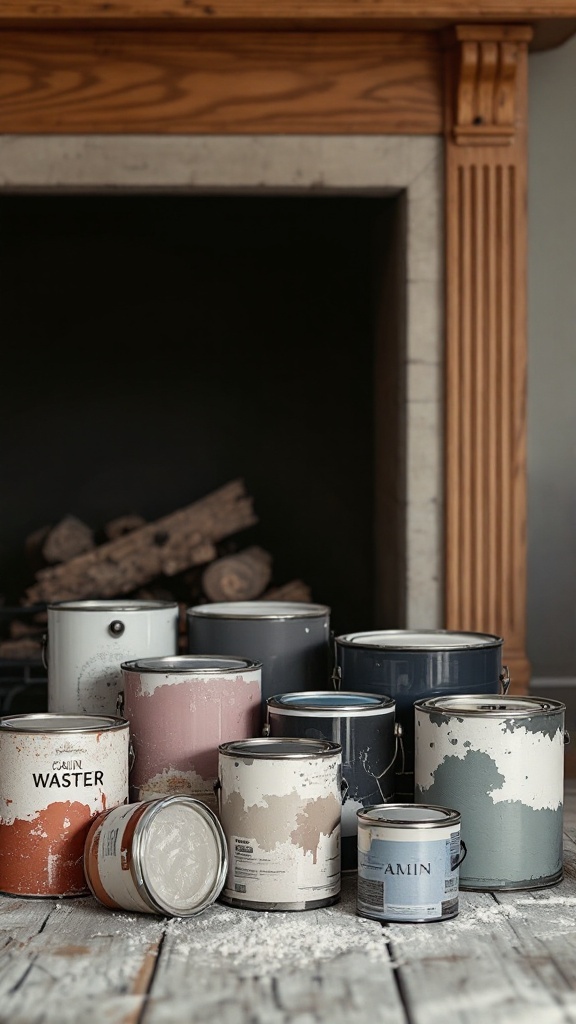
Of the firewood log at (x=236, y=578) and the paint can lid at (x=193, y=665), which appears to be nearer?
the paint can lid at (x=193, y=665)

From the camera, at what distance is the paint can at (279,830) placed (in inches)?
85.3

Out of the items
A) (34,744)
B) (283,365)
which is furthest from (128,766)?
(283,365)

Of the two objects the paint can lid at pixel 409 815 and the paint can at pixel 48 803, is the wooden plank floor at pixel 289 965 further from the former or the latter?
the paint can lid at pixel 409 815

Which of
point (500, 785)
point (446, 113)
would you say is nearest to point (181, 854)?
point (500, 785)

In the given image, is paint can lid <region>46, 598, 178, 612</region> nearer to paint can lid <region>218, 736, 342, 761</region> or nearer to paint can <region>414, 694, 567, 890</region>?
paint can lid <region>218, 736, 342, 761</region>

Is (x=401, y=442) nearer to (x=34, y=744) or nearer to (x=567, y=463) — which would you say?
(x=567, y=463)


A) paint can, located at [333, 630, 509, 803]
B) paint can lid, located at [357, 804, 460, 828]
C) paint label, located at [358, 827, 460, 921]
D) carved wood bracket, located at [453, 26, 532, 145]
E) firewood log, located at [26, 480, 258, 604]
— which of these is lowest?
paint label, located at [358, 827, 460, 921]

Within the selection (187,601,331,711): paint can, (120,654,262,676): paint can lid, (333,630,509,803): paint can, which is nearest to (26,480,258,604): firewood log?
(187,601,331,711): paint can

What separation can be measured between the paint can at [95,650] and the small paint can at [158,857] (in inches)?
20.9

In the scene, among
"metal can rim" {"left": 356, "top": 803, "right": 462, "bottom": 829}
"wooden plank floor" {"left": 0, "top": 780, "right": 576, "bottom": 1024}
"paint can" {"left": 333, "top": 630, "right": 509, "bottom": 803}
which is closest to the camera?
"wooden plank floor" {"left": 0, "top": 780, "right": 576, "bottom": 1024}

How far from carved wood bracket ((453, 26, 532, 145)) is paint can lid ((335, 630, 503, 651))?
1.72 meters

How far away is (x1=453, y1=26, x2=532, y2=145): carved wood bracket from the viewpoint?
3672mm

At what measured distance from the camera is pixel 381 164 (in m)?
3.79

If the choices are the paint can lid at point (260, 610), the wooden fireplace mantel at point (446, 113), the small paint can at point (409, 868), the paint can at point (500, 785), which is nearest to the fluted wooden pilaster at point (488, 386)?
the wooden fireplace mantel at point (446, 113)
